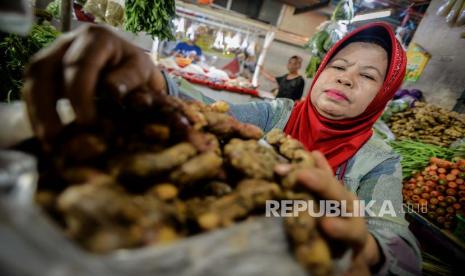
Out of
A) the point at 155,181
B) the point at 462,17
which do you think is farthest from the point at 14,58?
the point at 462,17

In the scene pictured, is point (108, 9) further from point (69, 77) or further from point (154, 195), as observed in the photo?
point (154, 195)

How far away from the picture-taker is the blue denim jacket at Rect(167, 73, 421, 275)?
1.42 meters

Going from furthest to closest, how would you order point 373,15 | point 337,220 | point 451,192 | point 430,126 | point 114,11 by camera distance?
point 373,15, point 430,126, point 114,11, point 451,192, point 337,220

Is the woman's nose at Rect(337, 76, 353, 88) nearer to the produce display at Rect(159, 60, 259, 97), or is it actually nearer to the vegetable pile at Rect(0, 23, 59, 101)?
the vegetable pile at Rect(0, 23, 59, 101)

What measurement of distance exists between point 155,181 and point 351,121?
2118 millimetres

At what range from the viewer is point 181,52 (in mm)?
9680

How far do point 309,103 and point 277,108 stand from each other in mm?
387

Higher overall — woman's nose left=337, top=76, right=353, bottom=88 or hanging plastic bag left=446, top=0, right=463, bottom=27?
hanging plastic bag left=446, top=0, right=463, bottom=27

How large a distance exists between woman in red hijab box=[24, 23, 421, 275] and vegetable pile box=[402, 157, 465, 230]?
2.30 meters

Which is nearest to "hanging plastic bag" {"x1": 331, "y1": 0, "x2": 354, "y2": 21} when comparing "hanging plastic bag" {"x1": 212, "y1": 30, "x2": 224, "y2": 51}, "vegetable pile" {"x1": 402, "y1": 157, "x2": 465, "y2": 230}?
"vegetable pile" {"x1": 402, "y1": 157, "x2": 465, "y2": 230}

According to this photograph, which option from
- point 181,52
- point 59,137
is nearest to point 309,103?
point 59,137

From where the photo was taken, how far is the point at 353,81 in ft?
7.40

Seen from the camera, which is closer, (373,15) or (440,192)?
(440,192)

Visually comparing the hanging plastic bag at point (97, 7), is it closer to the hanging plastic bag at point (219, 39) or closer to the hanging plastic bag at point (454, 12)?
the hanging plastic bag at point (219, 39)
